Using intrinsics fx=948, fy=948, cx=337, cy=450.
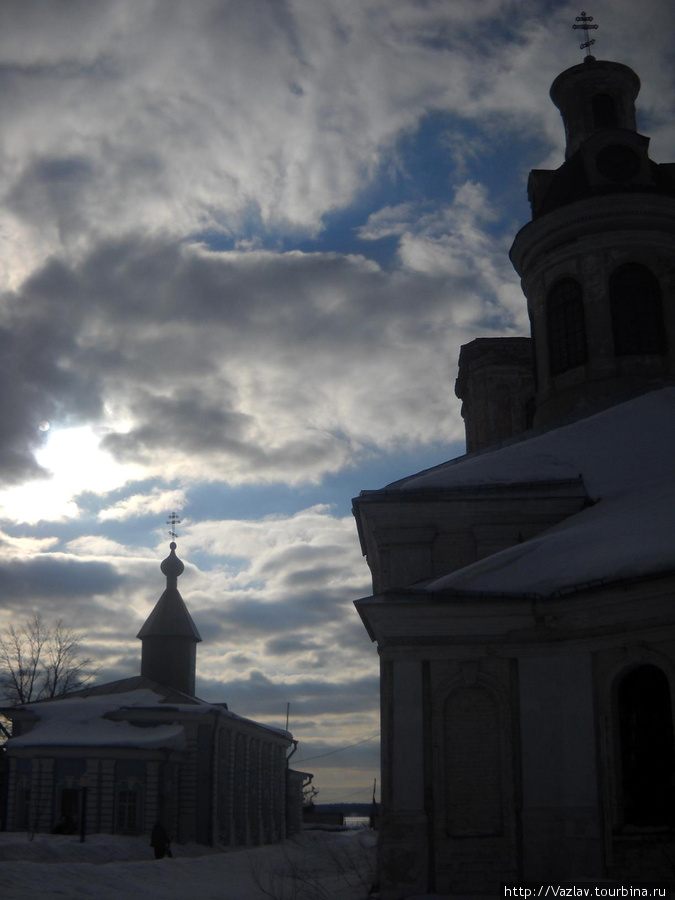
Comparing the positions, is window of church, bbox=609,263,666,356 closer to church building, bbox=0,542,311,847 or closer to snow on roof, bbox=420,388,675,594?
snow on roof, bbox=420,388,675,594

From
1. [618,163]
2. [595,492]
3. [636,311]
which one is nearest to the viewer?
[595,492]

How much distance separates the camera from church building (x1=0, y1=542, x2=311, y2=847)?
25.7 m

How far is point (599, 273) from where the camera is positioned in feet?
66.6

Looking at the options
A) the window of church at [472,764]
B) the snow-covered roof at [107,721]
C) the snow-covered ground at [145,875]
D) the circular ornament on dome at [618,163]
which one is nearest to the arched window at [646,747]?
the window of church at [472,764]

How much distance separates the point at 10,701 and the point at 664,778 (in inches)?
1398

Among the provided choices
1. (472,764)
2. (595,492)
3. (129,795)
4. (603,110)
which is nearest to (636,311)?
(595,492)

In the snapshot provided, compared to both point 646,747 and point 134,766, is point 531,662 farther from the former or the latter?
point 134,766

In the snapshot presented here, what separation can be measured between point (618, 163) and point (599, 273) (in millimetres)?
2937

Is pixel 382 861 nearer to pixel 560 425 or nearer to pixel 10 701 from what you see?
pixel 560 425

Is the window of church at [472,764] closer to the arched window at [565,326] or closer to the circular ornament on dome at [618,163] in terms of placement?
the arched window at [565,326]

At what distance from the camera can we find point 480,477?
635 inches

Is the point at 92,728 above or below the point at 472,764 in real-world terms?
above

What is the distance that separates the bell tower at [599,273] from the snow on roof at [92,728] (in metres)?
14.7

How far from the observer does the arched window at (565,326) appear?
797 inches
